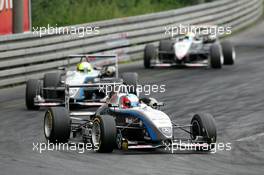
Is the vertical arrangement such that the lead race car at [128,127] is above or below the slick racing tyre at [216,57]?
below

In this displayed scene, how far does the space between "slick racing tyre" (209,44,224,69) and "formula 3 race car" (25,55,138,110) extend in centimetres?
600

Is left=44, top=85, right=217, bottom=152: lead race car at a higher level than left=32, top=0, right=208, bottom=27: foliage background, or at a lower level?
lower

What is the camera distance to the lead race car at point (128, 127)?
15055 millimetres

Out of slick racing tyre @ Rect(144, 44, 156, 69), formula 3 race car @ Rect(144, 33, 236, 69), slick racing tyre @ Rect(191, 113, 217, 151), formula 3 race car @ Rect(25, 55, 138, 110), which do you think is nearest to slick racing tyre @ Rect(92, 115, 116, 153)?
slick racing tyre @ Rect(191, 113, 217, 151)

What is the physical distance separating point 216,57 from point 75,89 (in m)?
7.76

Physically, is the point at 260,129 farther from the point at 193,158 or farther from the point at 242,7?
the point at 242,7

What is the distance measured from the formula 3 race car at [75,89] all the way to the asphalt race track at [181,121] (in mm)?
473

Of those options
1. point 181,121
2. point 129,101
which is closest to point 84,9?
point 181,121

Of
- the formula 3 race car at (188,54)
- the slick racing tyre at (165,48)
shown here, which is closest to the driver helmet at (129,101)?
the formula 3 race car at (188,54)

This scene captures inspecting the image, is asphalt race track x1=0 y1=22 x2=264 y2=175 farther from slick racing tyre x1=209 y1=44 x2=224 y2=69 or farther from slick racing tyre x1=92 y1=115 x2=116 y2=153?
slick racing tyre x1=209 y1=44 x2=224 y2=69

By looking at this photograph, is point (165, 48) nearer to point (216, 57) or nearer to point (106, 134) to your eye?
point (216, 57)

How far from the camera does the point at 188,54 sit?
1113 inches

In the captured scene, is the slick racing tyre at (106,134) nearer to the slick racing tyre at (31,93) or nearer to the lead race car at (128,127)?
the lead race car at (128,127)

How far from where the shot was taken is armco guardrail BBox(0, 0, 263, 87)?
968 inches
